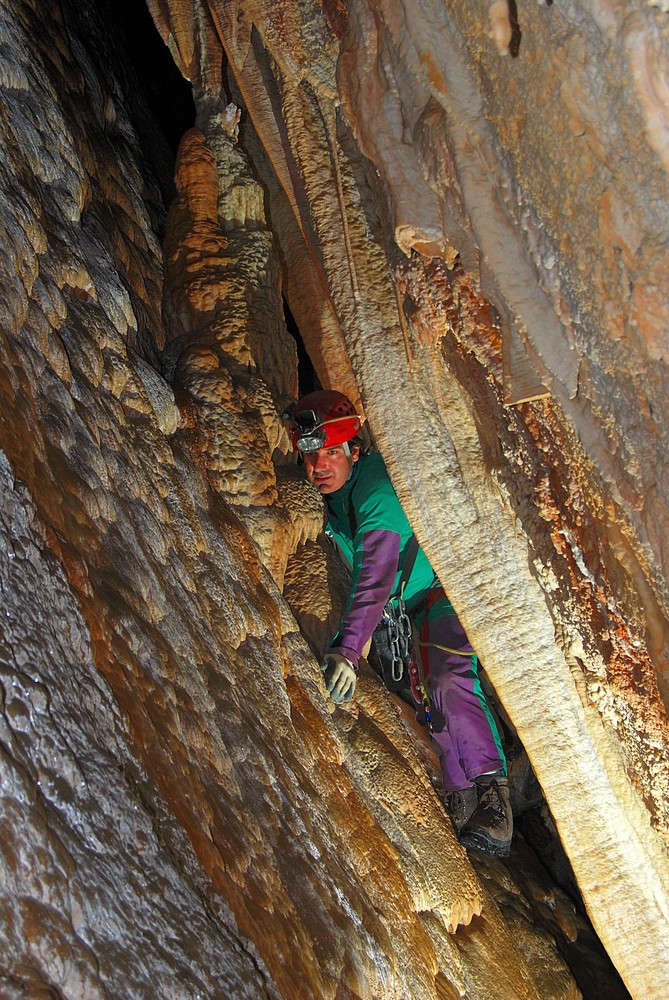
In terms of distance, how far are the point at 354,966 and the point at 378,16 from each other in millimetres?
2652

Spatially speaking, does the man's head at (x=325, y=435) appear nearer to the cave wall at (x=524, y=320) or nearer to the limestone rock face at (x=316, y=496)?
the limestone rock face at (x=316, y=496)

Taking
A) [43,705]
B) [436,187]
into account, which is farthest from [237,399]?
[43,705]

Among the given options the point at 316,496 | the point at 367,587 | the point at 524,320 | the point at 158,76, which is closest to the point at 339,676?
the point at 367,587

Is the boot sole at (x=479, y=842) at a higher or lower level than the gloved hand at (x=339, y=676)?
lower

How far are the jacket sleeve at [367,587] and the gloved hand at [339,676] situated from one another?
4 cm

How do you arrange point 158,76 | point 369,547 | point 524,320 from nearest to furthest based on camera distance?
point 524,320
point 369,547
point 158,76

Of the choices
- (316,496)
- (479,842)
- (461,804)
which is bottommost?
(479,842)

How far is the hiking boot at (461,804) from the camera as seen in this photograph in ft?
10.4

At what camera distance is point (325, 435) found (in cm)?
329

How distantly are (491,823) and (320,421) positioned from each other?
1.66 m

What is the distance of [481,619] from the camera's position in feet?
9.43

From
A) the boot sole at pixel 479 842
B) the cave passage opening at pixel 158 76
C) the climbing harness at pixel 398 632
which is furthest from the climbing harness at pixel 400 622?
the cave passage opening at pixel 158 76

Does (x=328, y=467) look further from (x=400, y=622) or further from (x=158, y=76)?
(x=158, y=76)

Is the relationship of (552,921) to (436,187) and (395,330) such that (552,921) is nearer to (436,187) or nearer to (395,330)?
(395,330)
